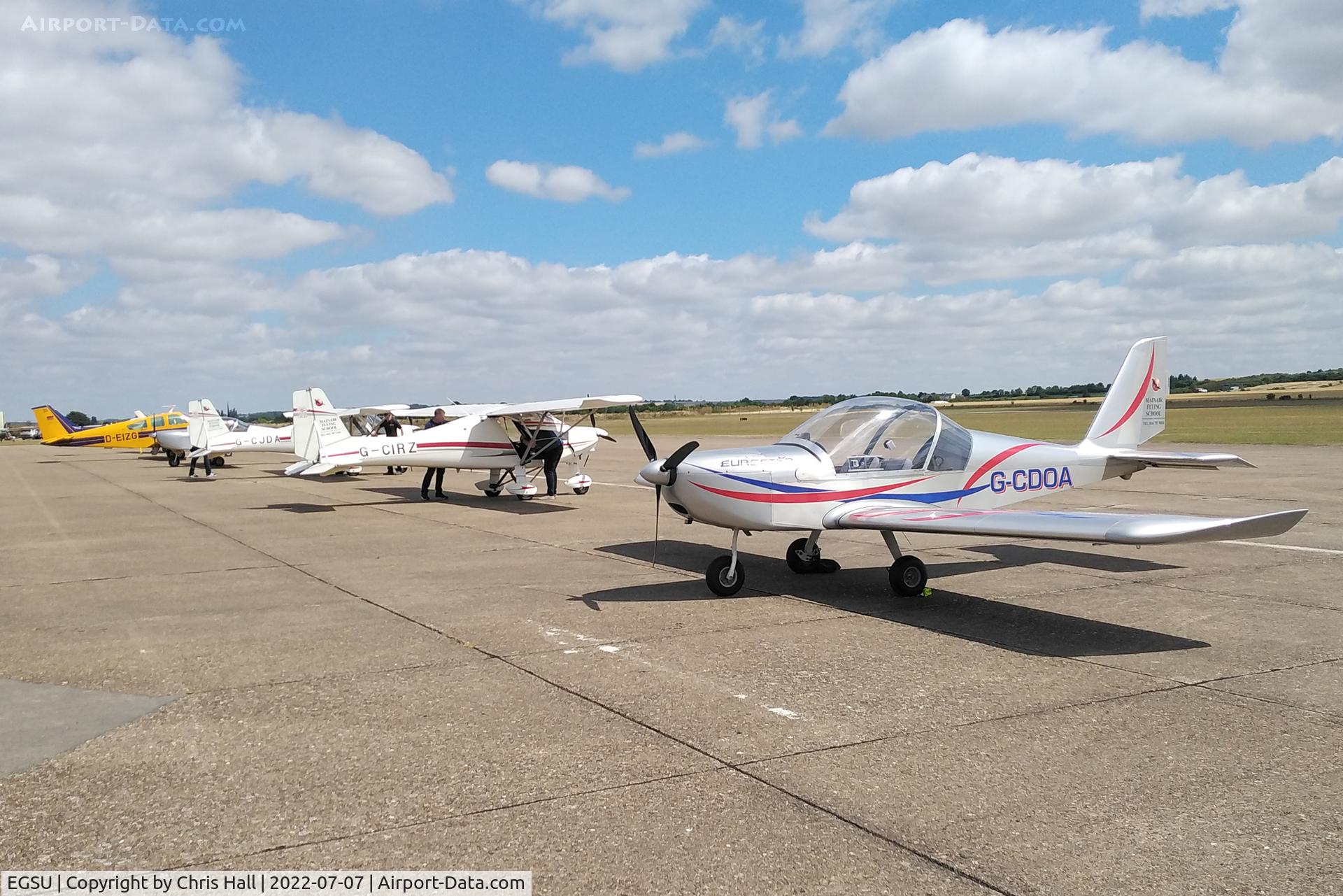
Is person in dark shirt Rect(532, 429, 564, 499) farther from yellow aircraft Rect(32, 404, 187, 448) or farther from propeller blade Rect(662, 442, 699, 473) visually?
yellow aircraft Rect(32, 404, 187, 448)

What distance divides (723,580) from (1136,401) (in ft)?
19.1

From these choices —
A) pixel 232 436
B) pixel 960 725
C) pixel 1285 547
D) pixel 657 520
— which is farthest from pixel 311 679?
pixel 232 436

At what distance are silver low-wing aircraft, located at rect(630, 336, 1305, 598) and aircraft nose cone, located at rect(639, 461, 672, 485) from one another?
0.01 meters

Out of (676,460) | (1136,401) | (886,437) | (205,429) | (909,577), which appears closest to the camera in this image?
(909,577)

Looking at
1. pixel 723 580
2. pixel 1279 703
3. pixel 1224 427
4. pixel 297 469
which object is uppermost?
pixel 1224 427

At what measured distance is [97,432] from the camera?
48.9 meters

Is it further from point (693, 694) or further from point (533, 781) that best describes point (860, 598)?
point (533, 781)

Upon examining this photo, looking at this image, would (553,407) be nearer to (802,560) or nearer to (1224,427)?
(802,560)

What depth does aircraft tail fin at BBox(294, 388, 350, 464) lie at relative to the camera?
21656mm

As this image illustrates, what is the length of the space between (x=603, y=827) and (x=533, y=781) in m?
0.61

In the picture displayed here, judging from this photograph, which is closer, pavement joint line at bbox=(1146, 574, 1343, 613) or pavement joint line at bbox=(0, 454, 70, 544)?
pavement joint line at bbox=(1146, 574, 1343, 613)

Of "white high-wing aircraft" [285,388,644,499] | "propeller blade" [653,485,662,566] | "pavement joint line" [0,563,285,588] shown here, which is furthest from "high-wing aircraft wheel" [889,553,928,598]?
"white high-wing aircraft" [285,388,644,499]

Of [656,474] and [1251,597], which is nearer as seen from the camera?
[1251,597]

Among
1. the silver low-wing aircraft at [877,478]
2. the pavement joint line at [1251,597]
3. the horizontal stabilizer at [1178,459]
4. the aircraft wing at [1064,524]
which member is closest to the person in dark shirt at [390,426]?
the silver low-wing aircraft at [877,478]
